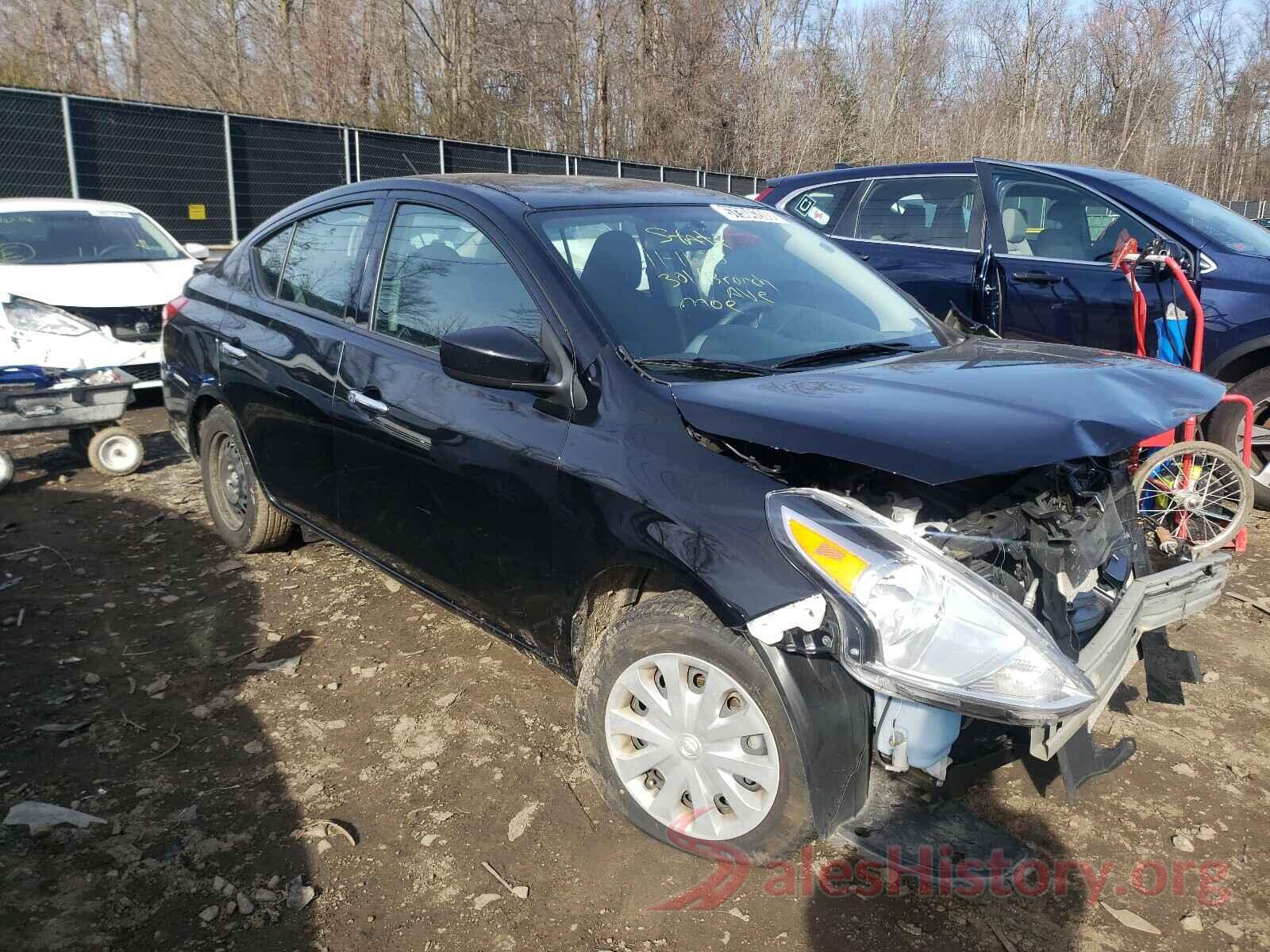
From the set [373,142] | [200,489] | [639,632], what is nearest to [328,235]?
[639,632]

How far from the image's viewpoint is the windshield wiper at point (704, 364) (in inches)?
109

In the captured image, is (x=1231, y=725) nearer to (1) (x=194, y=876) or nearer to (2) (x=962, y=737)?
(2) (x=962, y=737)

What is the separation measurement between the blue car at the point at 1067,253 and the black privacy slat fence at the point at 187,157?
25.4 ft

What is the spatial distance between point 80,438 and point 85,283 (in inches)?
65.8

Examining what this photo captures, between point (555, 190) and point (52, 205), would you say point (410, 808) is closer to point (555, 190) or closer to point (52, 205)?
point (555, 190)

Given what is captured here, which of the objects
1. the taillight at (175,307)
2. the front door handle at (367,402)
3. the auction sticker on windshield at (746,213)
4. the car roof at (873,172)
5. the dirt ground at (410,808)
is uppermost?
the car roof at (873,172)

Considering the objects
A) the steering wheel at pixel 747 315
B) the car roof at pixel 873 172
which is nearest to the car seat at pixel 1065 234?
the car roof at pixel 873 172

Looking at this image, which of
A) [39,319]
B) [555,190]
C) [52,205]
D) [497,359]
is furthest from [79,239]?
→ [497,359]

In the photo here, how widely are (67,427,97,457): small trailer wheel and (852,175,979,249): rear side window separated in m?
5.53

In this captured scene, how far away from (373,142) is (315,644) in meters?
16.4

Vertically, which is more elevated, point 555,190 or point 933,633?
point 555,190

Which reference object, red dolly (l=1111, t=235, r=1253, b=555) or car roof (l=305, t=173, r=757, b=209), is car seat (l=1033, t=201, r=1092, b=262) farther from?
car roof (l=305, t=173, r=757, b=209)

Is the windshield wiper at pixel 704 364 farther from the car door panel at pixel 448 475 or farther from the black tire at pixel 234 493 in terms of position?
the black tire at pixel 234 493

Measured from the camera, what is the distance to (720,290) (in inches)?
126
